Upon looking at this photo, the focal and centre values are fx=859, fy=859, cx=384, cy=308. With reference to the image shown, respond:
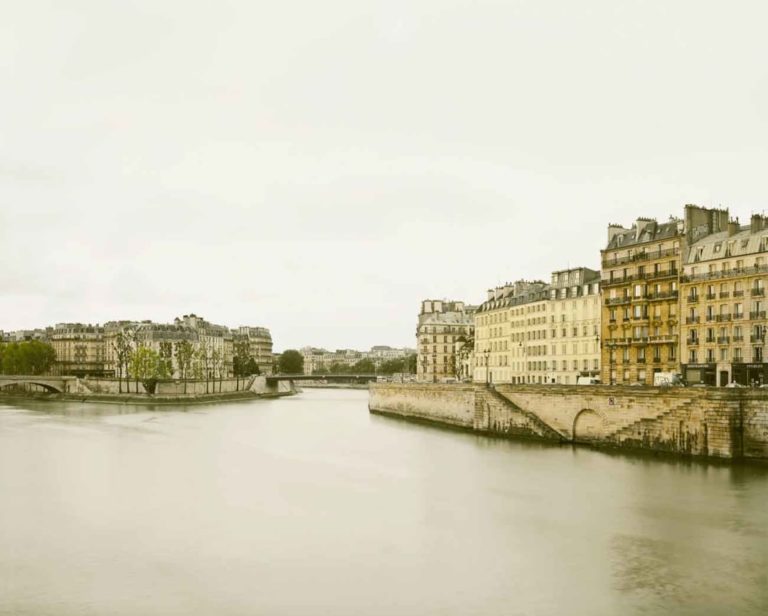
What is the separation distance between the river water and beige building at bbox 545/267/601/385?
25.0m

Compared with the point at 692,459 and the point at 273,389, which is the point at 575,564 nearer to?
the point at 692,459

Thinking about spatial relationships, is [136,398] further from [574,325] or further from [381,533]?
[381,533]

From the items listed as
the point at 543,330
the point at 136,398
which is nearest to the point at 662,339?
the point at 543,330

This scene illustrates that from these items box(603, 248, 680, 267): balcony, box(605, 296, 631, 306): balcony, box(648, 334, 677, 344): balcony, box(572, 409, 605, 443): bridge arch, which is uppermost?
box(603, 248, 680, 267): balcony

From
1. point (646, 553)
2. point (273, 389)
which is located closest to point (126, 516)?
point (646, 553)

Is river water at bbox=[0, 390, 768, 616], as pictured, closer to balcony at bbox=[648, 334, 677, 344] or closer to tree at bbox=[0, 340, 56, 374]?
balcony at bbox=[648, 334, 677, 344]

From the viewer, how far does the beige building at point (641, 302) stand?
57156 mm

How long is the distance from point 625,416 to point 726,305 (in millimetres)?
→ 11995

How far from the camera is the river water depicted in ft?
71.0

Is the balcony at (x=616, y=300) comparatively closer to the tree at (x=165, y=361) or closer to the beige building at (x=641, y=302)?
the beige building at (x=641, y=302)

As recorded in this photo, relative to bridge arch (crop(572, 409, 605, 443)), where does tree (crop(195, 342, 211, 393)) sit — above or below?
above

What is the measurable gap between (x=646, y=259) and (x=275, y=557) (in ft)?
136

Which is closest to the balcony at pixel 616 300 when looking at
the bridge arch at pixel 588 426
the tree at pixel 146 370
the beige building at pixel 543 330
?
the beige building at pixel 543 330

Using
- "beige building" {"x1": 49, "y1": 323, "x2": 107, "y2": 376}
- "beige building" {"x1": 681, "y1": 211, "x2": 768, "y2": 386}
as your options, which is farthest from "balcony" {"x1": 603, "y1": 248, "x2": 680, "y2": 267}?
"beige building" {"x1": 49, "y1": 323, "x2": 107, "y2": 376}
